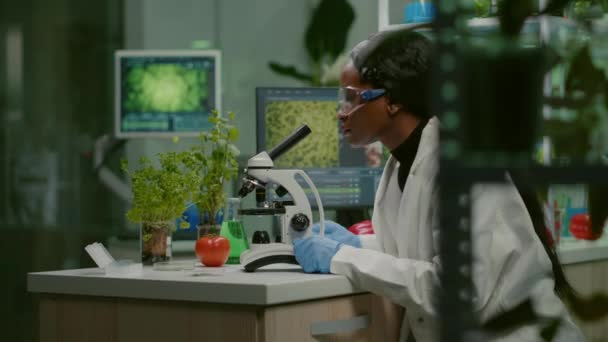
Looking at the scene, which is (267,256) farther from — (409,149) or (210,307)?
(409,149)

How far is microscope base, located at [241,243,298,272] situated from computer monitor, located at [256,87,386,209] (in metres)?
1.27

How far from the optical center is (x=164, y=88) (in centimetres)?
409

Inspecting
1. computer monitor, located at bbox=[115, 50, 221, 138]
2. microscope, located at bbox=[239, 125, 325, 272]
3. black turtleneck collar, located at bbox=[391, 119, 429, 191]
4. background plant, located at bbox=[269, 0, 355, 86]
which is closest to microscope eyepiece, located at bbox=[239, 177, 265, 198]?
microscope, located at bbox=[239, 125, 325, 272]

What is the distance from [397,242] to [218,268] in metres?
0.47

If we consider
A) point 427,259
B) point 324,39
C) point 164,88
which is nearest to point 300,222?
point 427,259

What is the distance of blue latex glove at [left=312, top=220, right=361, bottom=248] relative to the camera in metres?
2.58

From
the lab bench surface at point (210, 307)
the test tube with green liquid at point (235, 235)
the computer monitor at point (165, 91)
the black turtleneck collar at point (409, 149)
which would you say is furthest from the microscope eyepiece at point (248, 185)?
the computer monitor at point (165, 91)

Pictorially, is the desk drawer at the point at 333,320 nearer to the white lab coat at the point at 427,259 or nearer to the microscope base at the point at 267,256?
the white lab coat at the point at 427,259

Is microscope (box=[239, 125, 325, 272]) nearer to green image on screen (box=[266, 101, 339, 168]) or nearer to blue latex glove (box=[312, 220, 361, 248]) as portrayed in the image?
blue latex glove (box=[312, 220, 361, 248])

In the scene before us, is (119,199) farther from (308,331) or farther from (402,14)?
(308,331)

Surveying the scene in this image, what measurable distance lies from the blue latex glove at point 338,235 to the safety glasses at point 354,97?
343 millimetres

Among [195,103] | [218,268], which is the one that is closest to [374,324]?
[218,268]

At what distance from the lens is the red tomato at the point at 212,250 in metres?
2.41

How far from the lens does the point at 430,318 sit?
6.78 feet
